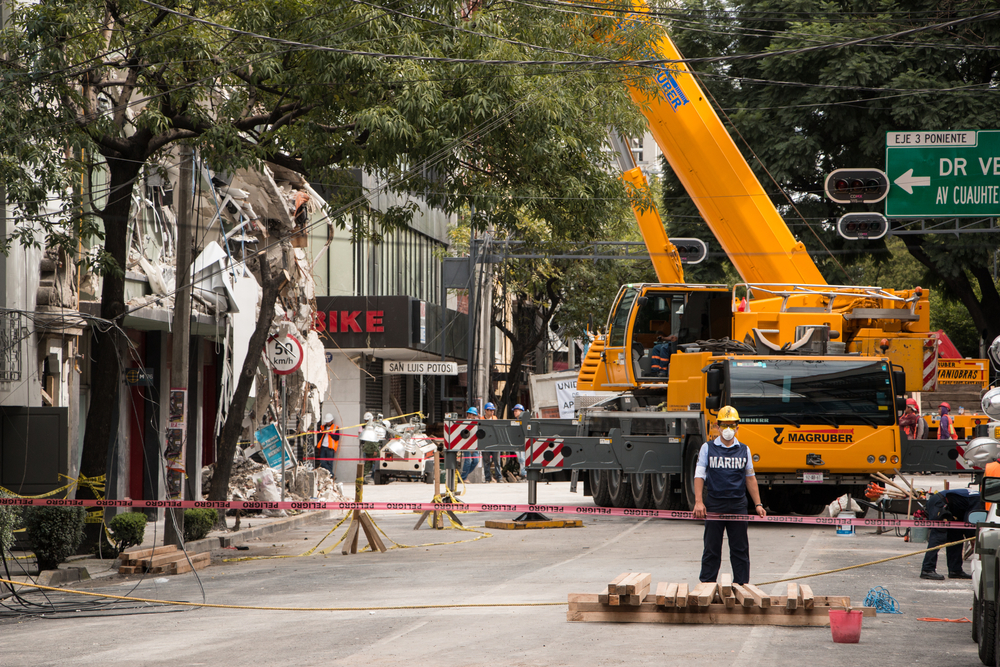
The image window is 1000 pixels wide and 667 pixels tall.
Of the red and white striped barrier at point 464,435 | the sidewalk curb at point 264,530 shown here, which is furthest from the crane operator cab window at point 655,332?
the sidewalk curb at point 264,530

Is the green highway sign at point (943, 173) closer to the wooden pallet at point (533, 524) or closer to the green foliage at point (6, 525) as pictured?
the wooden pallet at point (533, 524)

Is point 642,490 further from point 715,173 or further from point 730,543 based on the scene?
point 730,543

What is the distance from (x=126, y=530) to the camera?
49.9 feet

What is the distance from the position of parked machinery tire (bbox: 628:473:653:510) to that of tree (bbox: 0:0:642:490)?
5.92 meters

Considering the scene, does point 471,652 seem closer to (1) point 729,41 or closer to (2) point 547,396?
(1) point 729,41

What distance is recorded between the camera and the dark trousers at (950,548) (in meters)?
12.7

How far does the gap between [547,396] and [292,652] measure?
3214 cm

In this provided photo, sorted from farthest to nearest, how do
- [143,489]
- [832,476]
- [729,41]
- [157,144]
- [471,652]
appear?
1. [729,41]
2. [143,489]
3. [832,476]
4. [157,144]
5. [471,652]

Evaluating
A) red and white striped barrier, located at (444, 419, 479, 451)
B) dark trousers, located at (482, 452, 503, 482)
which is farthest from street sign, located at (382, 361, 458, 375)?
red and white striped barrier, located at (444, 419, 479, 451)

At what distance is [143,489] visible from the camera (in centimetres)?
2202

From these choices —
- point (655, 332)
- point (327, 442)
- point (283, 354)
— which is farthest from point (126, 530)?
point (327, 442)

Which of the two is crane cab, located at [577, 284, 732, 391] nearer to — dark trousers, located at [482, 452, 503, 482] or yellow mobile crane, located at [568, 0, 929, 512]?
yellow mobile crane, located at [568, 0, 929, 512]

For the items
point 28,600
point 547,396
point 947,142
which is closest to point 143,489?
point 28,600

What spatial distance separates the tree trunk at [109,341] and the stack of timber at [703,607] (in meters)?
7.53
